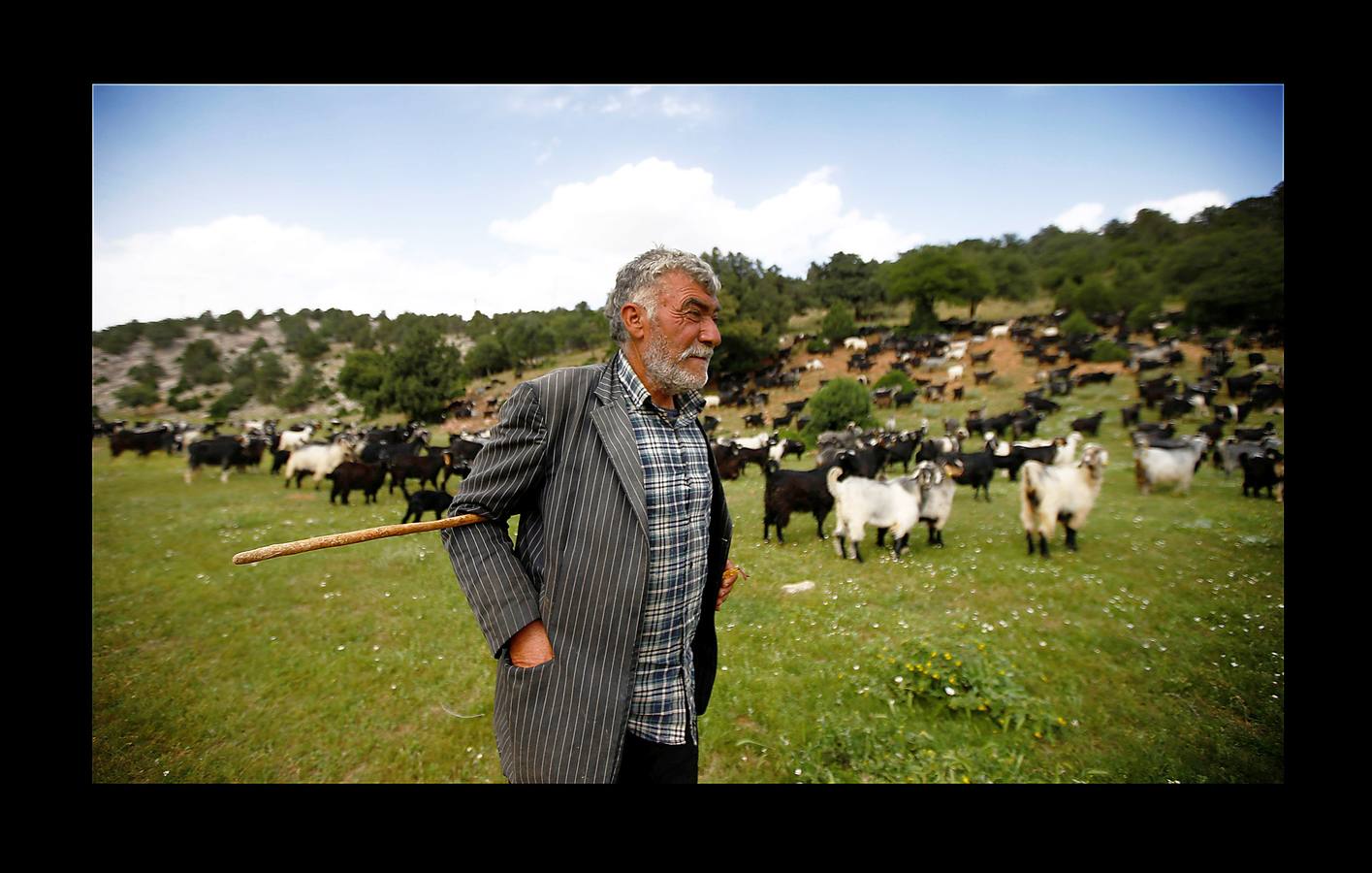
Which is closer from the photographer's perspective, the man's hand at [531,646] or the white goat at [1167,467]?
the man's hand at [531,646]

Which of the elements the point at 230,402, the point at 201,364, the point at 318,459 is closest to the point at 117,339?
the point at 201,364

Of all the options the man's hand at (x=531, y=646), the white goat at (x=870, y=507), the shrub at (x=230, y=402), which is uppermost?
the shrub at (x=230, y=402)

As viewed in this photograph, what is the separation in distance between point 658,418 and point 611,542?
555 millimetres

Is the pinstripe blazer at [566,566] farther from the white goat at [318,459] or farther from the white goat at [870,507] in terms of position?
the white goat at [318,459]

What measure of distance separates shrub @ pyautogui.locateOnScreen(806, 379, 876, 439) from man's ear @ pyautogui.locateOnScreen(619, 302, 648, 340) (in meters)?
20.2

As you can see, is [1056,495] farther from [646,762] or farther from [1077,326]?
[1077,326]

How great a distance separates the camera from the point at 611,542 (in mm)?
1778

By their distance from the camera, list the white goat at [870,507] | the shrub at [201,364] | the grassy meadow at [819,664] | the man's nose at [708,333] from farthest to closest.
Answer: the shrub at [201,364], the white goat at [870,507], the grassy meadow at [819,664], the man's nose at [708,333]

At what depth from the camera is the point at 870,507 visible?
898 centimetres

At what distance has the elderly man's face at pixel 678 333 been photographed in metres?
1.97

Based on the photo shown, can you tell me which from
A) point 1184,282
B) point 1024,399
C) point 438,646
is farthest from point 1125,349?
point 438,646

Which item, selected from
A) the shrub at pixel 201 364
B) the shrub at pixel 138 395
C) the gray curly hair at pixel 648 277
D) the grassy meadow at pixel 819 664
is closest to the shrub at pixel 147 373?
the shrub at pixel 138 395

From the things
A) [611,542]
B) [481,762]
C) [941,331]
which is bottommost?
[481,762]

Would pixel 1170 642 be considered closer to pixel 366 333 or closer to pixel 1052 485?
pixel 1052 485
